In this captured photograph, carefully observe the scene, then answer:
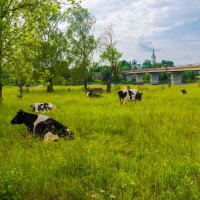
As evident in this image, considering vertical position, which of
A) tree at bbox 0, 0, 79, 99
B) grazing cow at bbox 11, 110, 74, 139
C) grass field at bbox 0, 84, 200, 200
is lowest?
grass field at bbox 0, 84, 200, 200

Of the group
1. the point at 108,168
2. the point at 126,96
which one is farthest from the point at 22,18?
the point at 108,168

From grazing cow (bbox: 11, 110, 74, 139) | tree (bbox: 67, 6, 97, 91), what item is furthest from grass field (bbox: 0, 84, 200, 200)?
tree (bbox: 67, 6, 97, 91)

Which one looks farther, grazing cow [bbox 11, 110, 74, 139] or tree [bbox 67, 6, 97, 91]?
tree [bbox 67, 6, 97, 91]

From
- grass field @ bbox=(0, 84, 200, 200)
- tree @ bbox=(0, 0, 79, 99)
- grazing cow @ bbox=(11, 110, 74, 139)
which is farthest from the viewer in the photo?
tree @ bbox=(0, 0, 79, 99)

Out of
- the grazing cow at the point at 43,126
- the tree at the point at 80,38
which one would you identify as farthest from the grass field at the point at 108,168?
the tree at the point at 80,38

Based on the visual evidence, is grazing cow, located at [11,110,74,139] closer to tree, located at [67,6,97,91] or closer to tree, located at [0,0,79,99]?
tree, located at [0,0,79,99]

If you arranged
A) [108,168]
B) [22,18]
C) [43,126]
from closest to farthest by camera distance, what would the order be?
[108,168] < [43,126] < [22,18]

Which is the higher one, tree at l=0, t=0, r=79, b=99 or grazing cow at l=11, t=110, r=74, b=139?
tree at l=0, t=0, r=79, b=99

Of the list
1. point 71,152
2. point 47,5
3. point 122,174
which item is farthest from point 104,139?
point 47,5

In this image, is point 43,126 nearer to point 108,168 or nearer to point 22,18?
point 108,168

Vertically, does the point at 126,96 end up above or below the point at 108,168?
above

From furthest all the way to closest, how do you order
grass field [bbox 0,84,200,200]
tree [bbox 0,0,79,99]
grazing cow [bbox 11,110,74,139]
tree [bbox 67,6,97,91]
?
tree [bbox 67,6,97,91] < tree [bbox 0,0,79,99] < grazing cow [bbox 11,110,74,139] < grass field [bbox 0,84,200,200]

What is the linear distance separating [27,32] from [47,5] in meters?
2.22

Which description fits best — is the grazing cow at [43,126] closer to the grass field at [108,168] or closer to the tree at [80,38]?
the grass field at [108,168]
